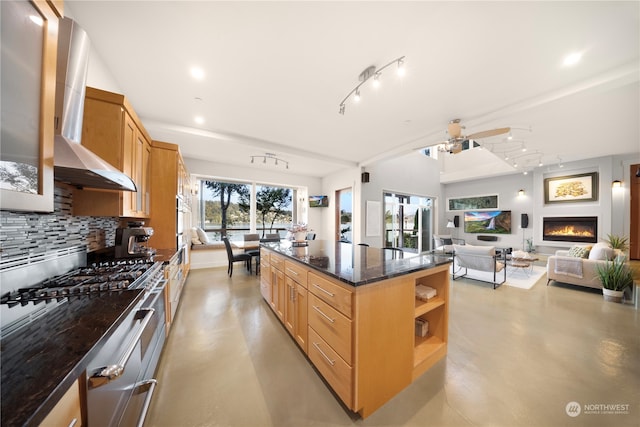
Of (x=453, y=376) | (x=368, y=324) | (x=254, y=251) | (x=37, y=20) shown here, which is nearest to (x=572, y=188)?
(x=453, y=376)

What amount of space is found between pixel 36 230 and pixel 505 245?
32.9 ft

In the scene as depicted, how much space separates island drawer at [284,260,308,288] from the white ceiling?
205cm

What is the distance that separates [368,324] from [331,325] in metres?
0.27

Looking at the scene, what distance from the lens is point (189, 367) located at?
178 cm

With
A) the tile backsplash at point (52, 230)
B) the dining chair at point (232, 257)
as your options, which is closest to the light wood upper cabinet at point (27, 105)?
the tile backsplash at point (52, 230)

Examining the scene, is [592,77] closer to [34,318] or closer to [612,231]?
[34,318]

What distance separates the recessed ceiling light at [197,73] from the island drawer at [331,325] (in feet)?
8.46

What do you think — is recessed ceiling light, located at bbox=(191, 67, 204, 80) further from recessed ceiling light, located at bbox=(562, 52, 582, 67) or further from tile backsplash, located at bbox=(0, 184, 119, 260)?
recessed ceiling light, located at bbox=(562, 52, 582, 67)

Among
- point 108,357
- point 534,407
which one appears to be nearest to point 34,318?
point 108,357

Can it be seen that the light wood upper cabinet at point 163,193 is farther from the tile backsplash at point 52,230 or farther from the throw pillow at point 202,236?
the throw pillow at point 202,236

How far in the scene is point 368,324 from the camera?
1.30 metres

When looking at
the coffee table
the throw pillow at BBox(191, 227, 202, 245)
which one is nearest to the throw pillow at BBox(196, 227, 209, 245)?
the throw pillow at BBox(191, 227, 202, 245)

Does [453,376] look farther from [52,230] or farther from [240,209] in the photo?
[240,209]

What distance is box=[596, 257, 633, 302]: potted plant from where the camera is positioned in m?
3.12
